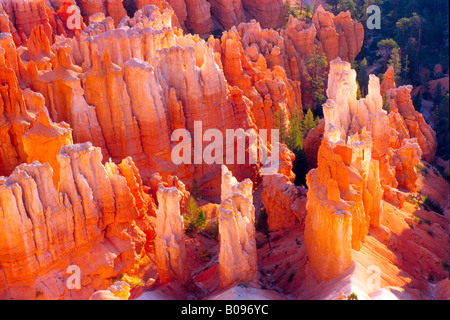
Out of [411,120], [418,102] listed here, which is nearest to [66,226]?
[411,120]

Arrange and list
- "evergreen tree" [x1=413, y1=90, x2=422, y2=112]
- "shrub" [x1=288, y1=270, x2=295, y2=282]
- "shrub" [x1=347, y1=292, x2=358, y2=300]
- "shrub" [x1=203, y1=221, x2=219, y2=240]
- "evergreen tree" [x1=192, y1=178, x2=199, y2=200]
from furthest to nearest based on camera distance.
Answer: "evergreen tree" [x1=413, y1=90, x2=422, y2=112] → "evergreen tree" [x1=192, y1=178, x2=199, y2=200] → "shrub" [x1=203, y1=221, x2=219, y2=240] → "shrub" [x1=288, y1=270, x2=295, y2=282] → "shrub" [x1=347, y1=292, x2=358, y2=300]

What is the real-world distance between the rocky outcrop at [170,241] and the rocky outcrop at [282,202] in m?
6.54

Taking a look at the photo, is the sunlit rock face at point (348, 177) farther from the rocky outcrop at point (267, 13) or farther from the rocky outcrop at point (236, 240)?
the rocky outcrop at point (267, 13)

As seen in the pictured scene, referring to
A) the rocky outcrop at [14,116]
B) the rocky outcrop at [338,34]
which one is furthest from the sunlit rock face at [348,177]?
the rocky outcrop at [338,34]

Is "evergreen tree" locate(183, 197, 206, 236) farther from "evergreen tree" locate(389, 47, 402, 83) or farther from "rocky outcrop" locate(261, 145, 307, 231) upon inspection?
"evergreen tree" locate(389, 47, 402, 83)

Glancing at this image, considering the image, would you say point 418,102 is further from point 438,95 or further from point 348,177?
point 348,177

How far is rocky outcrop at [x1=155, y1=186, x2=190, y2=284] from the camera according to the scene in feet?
71.1

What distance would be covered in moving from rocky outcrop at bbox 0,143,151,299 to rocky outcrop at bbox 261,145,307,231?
6.45 meters

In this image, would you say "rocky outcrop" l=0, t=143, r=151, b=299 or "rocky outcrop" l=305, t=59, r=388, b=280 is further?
"rocky outcrop" l=0, t=143, r=151, b=299

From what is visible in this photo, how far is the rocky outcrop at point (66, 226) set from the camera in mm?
20828

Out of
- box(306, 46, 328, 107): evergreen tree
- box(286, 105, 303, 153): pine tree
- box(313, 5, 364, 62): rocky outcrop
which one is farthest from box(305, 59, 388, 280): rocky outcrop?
box(313, 5, 364, 62): rocky outcrop

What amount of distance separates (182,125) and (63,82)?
6515 mm

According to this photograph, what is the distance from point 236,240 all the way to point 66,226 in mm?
6526

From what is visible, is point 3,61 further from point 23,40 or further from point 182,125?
point 23,40
